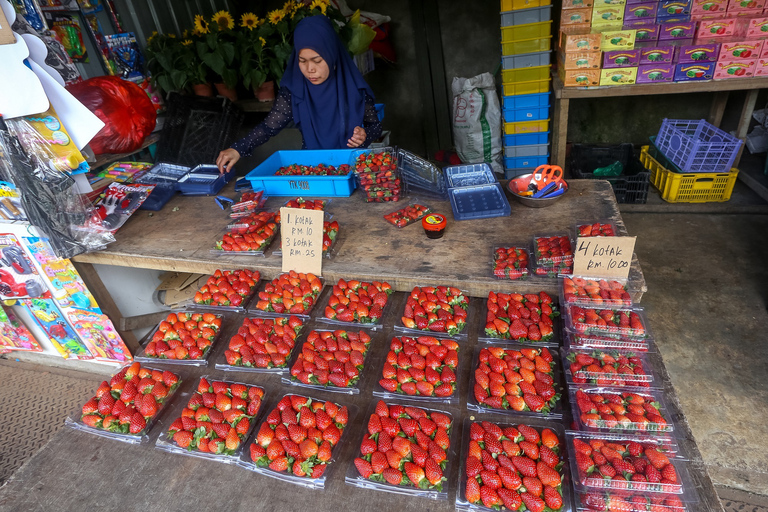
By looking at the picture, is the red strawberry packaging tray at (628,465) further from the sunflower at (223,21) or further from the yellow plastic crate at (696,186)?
the sunflower at (223,21)

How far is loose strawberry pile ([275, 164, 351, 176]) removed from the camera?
7.56 feet

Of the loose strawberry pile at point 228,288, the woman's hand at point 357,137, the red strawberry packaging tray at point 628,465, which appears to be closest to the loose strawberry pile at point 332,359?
the loose strawberry pile at point 228,288

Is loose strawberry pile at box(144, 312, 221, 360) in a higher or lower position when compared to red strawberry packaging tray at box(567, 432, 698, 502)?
higher

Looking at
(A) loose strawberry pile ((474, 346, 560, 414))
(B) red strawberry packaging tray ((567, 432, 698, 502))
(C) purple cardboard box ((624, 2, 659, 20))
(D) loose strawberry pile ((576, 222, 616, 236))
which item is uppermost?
(C) purple cardboard box ((624, 2, 659, 20))

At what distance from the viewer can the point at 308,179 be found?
2270 millimetres

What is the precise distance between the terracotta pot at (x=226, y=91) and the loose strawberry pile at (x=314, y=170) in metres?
1.89

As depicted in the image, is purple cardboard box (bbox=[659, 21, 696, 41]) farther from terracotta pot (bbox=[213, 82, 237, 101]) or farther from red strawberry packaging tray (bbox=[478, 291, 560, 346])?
terracotta pot (bbox=[213, 82, 237, 101])

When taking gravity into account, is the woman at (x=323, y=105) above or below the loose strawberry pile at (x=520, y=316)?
above

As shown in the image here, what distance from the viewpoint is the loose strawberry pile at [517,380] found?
117 cm

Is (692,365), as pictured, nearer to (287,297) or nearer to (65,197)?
(287,297)

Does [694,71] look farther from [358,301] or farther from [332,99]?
[358,301]

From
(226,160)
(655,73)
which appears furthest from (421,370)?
(655,73)

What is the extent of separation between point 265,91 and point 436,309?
313cm

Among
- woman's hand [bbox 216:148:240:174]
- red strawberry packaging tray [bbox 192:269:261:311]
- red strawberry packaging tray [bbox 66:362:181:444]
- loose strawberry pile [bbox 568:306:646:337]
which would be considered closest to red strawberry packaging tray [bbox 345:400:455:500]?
loose strawberry pile [bbox 568:306:646:337]
